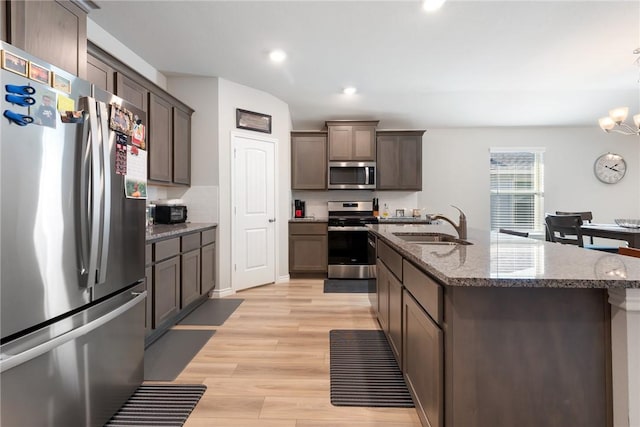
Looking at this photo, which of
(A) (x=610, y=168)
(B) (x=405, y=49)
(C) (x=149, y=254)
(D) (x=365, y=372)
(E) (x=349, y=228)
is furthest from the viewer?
(A) (x=610, y=168)

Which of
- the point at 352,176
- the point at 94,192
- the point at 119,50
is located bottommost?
the point at 94,192

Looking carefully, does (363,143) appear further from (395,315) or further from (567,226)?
(395,315)

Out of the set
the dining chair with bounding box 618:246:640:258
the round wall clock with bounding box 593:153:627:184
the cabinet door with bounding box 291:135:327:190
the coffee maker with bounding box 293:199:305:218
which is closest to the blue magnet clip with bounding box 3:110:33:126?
the dining chair with bounding box 618:246:640:258

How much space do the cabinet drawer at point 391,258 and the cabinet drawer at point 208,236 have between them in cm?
193

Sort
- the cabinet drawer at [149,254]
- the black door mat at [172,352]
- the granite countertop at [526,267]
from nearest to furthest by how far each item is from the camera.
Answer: the granite countertop at [526,267] → the black door mat at [172,352] → the cabinet drawer at [149,254]

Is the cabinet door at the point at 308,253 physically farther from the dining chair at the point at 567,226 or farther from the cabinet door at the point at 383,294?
the dining chair at the point at 567,226

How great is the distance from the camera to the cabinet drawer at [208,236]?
3.43 m

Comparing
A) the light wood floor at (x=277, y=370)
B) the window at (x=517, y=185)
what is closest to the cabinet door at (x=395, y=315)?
the light wood floor at (x=277, y=370)

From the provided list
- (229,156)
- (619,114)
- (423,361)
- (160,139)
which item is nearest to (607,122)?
(619,114)

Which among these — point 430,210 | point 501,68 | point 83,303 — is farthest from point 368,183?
point 83,303

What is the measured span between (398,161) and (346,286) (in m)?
2.24

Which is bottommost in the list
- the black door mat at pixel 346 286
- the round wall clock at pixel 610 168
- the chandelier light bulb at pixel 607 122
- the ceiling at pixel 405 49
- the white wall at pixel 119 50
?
the black door mat at pixel 346 286

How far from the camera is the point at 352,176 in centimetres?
510

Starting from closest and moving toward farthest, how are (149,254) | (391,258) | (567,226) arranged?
1. (391,258)
2. (149,254)
3. (567,226)
